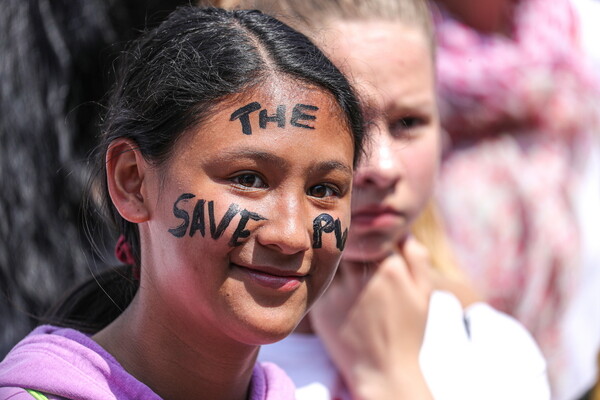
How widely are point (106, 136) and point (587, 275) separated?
233 cm

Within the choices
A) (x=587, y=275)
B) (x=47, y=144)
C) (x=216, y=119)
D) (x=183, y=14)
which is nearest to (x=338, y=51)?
(x=183, y=14)

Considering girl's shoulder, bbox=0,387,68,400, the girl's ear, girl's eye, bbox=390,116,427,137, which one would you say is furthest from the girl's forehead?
girl's eye, bbox=390,116,427,137

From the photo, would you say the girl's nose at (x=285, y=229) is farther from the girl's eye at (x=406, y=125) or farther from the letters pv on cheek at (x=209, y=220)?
the girl's eye at (x=406, y=125)

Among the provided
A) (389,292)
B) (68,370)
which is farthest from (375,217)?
(68,370)

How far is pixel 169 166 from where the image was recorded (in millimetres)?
1347

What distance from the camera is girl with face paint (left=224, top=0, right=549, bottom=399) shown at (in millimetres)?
1875

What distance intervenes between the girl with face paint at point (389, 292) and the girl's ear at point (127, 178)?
57cm

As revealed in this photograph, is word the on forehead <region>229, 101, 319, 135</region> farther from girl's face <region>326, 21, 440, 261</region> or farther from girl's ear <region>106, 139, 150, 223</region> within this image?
girl's face <region>326, 21, 440, 261</region>

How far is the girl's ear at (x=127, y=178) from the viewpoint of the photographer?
139 centimetres

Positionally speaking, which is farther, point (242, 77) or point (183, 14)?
point (183, 14)

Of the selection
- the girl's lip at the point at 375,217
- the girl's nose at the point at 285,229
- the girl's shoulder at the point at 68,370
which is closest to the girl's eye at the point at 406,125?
the girl's lip at the point at 375,217

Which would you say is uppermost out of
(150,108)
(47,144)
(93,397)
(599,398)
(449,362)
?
(150,108)

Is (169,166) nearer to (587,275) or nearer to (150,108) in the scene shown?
(150,108)

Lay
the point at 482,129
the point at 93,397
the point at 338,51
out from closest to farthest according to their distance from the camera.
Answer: the point at 93,397 → the point at 338,51 → the point at 482,129
